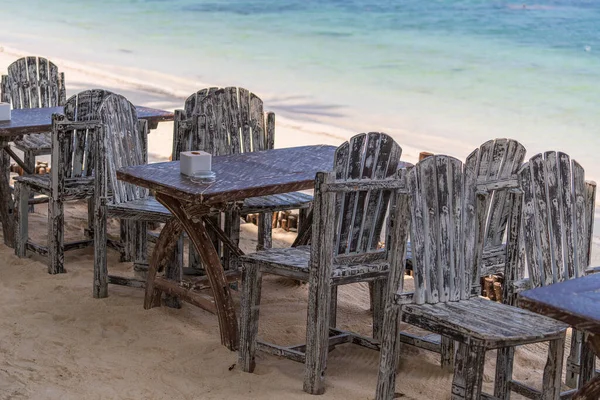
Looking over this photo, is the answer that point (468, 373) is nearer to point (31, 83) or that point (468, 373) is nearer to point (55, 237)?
point (55, 237)

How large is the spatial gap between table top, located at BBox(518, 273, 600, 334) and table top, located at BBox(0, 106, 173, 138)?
379 centimetres

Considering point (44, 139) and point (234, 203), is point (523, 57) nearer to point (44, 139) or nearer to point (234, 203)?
point (44, 139)

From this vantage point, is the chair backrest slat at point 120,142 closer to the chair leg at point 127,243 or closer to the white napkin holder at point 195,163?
the chair leg at point 127,243

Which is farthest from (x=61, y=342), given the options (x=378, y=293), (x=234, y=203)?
(x=378, y=293)

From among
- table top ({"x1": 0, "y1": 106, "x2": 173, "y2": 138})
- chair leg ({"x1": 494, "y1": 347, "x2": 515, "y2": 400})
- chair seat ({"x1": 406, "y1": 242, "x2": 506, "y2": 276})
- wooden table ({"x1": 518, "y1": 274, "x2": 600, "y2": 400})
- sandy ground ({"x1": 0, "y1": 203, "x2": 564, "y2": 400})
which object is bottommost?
sandy ground ({"x1": 0, "y1": 203, "x2": 564, "y2": 400})

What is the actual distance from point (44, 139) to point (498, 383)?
4040mm

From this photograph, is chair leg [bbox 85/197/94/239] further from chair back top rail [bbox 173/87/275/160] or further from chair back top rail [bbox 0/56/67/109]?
chair back top rail [bbox 0/56/67/109]

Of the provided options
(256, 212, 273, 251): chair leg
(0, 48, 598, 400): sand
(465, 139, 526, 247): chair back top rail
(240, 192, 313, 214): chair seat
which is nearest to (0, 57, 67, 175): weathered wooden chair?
(0, 48, 598, 400): sand

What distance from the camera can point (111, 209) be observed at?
533 centimetres

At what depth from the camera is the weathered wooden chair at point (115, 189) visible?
17.4 ft

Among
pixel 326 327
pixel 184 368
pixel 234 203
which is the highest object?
pixel 234 203

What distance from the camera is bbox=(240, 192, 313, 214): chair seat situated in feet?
17.8

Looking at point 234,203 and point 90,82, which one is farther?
point 90,82

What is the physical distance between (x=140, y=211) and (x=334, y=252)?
4.45 ft
